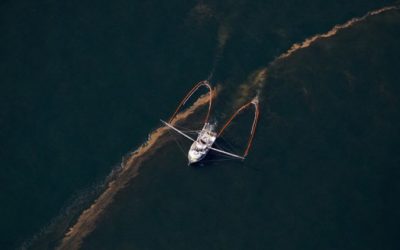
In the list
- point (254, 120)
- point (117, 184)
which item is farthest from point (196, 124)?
point (117, 184)

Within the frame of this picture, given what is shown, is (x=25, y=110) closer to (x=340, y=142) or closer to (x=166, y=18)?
(x=166, y=18)

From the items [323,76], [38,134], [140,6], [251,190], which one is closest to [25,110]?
[38,134]

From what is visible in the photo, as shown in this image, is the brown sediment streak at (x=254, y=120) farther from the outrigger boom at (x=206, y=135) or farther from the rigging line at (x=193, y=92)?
the rigging line at (x=193, y=92)

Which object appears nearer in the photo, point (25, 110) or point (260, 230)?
point (260, 230)

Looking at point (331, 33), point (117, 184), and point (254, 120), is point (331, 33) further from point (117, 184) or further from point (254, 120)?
point (117, 184)

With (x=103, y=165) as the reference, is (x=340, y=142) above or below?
below

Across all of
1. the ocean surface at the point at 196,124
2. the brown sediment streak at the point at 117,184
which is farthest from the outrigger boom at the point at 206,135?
the brown sediment streak at the point at 117,184

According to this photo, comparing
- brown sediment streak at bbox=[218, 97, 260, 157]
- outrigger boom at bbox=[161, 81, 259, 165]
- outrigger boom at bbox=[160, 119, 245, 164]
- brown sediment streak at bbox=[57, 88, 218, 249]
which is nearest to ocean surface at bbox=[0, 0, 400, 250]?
brown sediment streak at bbox=[57, 88, 218, 249]
